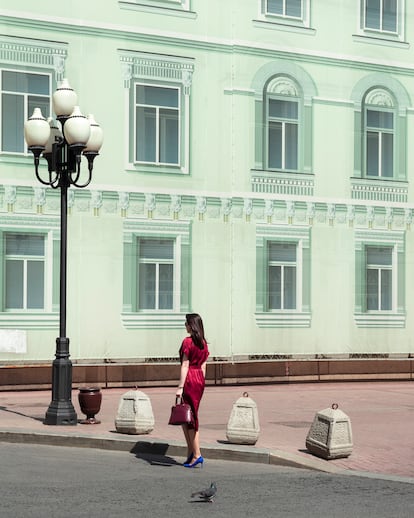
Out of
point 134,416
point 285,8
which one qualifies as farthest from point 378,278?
point 134,416

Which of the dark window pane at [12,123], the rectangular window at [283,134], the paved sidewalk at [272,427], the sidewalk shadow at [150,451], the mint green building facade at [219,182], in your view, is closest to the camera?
the paved sidewalk at [272,427]

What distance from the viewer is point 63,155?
1680 centimetres

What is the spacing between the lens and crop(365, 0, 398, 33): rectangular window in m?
26.3

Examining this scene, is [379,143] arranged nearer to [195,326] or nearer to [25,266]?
[25,266]

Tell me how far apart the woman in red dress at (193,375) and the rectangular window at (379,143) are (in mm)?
14152

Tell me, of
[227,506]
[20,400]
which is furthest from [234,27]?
[227,506]

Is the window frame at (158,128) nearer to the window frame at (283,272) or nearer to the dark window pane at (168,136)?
the dark window pane at (168,136)

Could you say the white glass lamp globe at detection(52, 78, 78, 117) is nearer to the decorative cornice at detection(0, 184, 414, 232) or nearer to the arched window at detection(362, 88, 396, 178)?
the decorative cornice at detection(0, 184, 414, 232)

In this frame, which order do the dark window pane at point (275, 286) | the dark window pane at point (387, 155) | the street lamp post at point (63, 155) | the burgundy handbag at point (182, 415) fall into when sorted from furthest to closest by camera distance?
the dark window pane at point (387, 155) < the dark window pane at point (275, 286) < the street lamp post at point (63, 155) < the burgundy handbag at point (182, 415)

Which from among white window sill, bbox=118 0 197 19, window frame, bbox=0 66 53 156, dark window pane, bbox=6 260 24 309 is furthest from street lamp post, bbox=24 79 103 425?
white window sill, bbox=118 0 197 19

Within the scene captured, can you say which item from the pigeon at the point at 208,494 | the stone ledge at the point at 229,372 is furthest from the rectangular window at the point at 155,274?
the pigeon at the point at 208,494

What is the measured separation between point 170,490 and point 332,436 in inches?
106

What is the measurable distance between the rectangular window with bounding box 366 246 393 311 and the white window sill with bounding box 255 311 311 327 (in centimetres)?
179

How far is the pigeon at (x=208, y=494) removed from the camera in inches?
398
